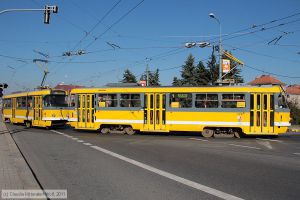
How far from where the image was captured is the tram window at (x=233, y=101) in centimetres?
1967

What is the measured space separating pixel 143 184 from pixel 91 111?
48.6 ft

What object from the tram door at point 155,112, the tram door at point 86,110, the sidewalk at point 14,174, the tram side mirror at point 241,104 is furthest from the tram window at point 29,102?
the sidewalk at point 14,174

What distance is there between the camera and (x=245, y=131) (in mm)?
19438

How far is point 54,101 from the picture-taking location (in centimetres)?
2769

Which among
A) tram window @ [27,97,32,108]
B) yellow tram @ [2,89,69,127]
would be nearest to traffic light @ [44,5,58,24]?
yellow tram @ [2,89,69,127]

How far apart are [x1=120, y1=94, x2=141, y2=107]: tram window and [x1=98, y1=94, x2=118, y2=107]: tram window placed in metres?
0.43

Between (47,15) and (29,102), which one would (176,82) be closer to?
(29,102)

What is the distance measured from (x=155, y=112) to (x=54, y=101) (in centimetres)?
981

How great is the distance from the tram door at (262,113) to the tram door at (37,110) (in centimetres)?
1552

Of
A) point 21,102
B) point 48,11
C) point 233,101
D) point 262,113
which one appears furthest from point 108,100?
point 21,102

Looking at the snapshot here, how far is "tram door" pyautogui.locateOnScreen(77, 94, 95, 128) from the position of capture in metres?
22.7

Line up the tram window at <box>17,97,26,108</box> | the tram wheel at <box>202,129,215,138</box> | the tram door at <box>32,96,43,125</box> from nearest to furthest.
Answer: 1. the tram wheel at <box>202,129,215,138</box>
2. the tram door at <box>32,96,43,125</box>
3. the tram window at <box>17,97,26,108</box>

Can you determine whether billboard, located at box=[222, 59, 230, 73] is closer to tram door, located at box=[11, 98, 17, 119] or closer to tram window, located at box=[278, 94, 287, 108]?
tram window, located at box=[278, 94, 287, 108]

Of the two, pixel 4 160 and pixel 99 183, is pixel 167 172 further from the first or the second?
pixel 4 160
